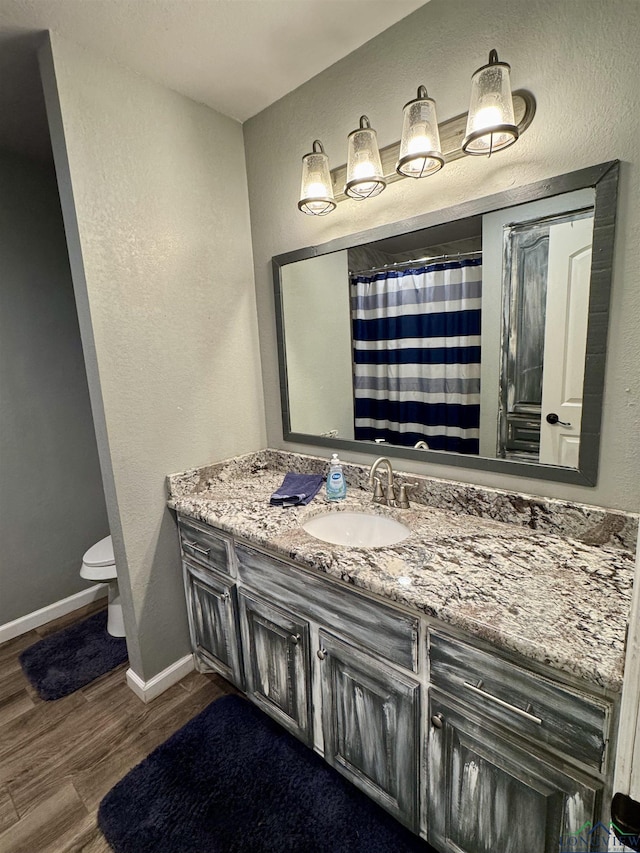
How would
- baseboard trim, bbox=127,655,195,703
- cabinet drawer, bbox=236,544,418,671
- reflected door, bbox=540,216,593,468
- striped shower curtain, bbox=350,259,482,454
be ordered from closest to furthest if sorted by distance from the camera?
cabinet drawer, bbox=236,544,418,671, reflected door, bbox=540,216,593,468, striped shower curtain, bbox=350,259,482,454, baseboard trim, bbox=127,655,195,703

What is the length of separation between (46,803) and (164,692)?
1.60 feet

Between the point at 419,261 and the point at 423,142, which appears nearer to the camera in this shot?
the point at 423,142

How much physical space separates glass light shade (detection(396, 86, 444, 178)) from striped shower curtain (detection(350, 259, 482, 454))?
0.33 metres

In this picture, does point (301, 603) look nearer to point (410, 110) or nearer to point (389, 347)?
point (389, 347)

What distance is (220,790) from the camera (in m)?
1.34

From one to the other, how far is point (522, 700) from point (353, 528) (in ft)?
2.52

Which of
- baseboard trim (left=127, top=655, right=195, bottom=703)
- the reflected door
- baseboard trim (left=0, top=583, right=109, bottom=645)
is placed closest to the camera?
the reflected door

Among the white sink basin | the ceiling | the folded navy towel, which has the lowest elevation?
the white sink basin

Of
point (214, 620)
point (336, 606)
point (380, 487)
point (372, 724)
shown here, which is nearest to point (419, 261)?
point (380, 487)

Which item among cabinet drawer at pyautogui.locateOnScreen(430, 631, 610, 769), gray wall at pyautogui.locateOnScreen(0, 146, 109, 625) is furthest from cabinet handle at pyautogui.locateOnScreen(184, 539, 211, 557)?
gray wall at pyautogui.locateOnScreen(0, 146, 109, 625)

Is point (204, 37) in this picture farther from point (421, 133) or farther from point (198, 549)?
point (198, 549)

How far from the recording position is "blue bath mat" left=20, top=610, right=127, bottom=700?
71.9 inches

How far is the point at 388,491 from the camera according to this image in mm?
1528

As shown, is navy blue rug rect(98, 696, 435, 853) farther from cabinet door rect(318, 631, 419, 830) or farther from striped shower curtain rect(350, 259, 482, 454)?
striped shower curtain rect(350, 259, 482, 454)
